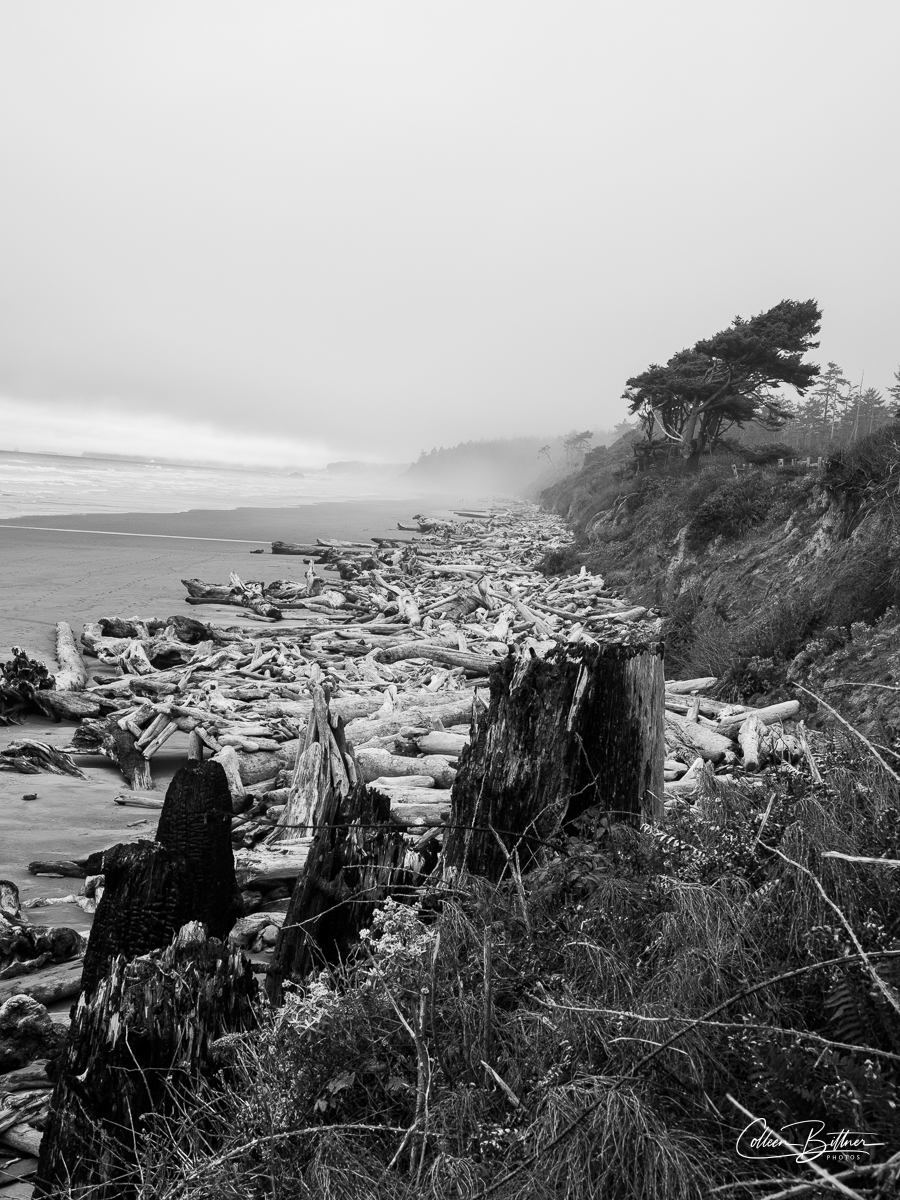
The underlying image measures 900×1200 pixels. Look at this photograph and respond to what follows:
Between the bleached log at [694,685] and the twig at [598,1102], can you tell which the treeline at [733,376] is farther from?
the twig at [598,1102]

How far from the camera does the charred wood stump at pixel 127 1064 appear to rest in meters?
2.42

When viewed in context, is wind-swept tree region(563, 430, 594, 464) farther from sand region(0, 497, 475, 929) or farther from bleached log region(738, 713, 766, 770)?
bleached log region(738, 713, 766, 770)

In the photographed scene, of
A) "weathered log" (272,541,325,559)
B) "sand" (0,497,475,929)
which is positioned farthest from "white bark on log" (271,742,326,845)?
"weathered log" (272,541,325,559)

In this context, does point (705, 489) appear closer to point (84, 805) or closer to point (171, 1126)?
point (84, 805)

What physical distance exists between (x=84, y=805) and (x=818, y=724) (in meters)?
6.62

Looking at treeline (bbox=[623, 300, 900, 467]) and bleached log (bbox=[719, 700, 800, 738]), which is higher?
treeline (bbox=[623, 300, 900, 467])

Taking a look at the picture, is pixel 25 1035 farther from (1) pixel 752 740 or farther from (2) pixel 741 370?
(2) pixel 741 370

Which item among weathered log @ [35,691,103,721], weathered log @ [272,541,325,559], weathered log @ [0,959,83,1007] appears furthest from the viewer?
weathered log @ [272,541,325,559]

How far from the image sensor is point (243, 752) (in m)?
7.88

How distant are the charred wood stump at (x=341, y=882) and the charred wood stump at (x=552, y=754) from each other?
365 millimetres

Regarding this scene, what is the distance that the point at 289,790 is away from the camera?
6.13 meters

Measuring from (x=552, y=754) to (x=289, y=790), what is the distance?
117 inches

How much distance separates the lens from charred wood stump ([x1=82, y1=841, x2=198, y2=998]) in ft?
9.68

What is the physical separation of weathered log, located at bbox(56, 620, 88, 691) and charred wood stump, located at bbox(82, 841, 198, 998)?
7.57m
